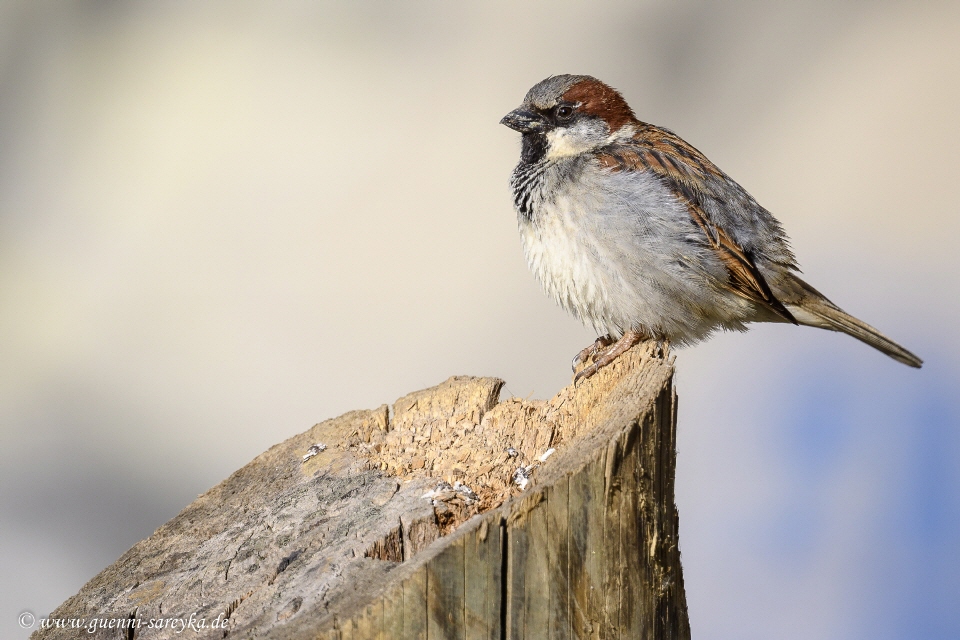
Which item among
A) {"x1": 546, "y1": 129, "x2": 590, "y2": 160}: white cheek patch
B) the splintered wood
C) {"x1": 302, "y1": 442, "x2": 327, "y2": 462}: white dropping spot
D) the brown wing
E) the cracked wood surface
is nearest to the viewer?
the cracked wood surface

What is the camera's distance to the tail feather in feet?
10.5

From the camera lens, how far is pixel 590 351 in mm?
3057

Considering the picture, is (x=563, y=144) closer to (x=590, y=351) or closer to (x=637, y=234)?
(x=637, y=234)

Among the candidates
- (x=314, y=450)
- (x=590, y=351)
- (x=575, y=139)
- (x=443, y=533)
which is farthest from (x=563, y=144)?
(x=443, y=533)

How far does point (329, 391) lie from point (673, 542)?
292 centimetres

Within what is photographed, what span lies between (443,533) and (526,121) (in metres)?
1.68

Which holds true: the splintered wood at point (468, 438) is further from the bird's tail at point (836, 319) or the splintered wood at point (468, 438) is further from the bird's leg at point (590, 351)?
the bird's tail at point (836, 319)

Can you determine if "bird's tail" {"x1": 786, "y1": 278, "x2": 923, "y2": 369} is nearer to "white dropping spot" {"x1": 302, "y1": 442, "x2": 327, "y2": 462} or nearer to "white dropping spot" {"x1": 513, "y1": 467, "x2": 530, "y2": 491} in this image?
"white dropping spot" {"x1": 513, "y1": 467, "x2": 530, "y2": 491}

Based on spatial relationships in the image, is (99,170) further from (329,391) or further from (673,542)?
(673,542)

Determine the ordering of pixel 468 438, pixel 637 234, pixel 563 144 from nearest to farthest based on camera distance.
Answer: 1. pixel 468 438
2. pixel 637 234
3. pixel 563 144

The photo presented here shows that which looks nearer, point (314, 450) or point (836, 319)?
point (314, 450)

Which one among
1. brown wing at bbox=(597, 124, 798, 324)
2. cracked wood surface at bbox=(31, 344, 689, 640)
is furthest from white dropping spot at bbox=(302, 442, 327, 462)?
brown wing at bbox=(597, 124, 798, 324)

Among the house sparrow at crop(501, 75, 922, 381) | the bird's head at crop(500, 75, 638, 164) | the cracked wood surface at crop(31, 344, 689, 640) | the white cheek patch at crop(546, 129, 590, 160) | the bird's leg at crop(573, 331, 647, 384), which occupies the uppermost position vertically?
the bird's head at crop(500, 75, 638, 164)

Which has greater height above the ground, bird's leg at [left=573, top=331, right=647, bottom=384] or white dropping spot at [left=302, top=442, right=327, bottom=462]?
bird's leg at [left=573, top=331, right=647, bottom=384]
